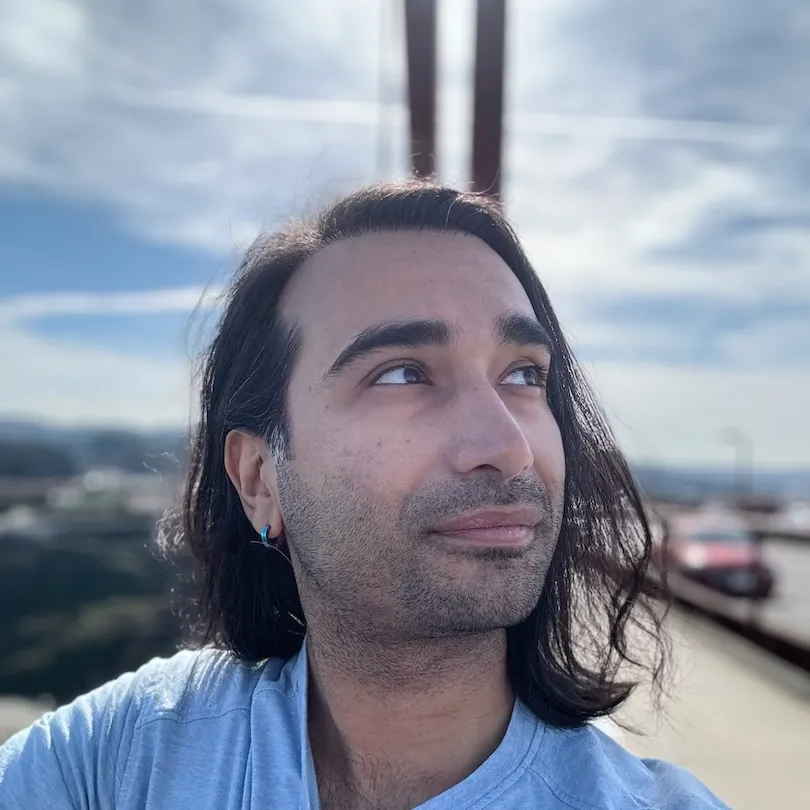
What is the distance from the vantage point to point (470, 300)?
4.79 ft

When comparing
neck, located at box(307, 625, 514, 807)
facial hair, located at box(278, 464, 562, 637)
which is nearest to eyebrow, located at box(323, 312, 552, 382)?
facial hair, located at box(278, 464, 562, 637)

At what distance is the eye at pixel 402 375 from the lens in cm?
141

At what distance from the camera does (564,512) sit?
165 centimetres

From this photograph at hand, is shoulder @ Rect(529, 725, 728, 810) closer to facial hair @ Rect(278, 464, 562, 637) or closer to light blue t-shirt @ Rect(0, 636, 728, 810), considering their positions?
light blue t-shirt @ Rect(0, 636, 728, 810)

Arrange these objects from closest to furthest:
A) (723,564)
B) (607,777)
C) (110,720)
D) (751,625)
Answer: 1. (607,777)
2. (110,720)
3. (751,625)
4. (723,564)

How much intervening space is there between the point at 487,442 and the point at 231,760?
0.71 m

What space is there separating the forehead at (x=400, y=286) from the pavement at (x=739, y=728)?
4.78 ft

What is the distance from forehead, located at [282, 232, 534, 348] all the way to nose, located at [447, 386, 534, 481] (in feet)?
0.55

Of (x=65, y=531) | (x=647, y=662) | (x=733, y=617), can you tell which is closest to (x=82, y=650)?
(x=65, y=531)

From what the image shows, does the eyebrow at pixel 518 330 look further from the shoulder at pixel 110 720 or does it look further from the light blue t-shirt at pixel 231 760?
the shoulder at pixel 110 720

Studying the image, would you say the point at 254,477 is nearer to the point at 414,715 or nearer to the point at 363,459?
the point at 363,459

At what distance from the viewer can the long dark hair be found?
1.60 m

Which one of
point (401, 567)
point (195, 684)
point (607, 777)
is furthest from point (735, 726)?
point (401, 567)

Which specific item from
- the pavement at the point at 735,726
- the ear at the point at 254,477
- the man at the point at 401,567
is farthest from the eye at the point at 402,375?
the pavement at the point at 735,726
